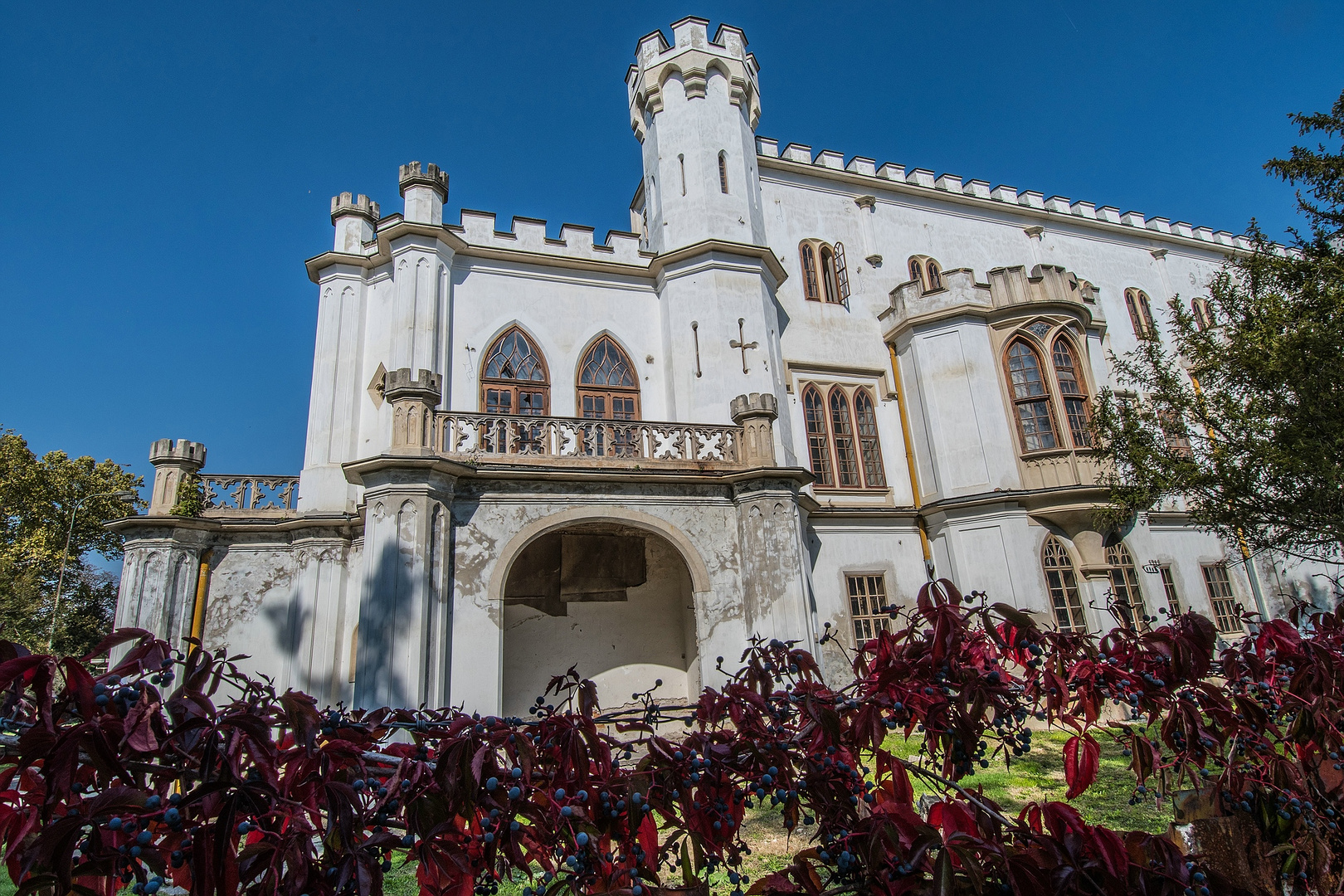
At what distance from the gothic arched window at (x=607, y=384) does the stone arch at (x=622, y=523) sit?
4.12m

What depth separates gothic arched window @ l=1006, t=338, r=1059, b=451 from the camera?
1502 centimetres

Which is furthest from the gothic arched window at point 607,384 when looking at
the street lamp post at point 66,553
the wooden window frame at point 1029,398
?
the street lamp post at point 66,553

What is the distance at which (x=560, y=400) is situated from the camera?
14367 millimetres

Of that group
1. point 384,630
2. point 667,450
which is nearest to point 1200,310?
point 667,450

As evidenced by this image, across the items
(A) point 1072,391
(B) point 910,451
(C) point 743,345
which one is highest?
(C) point 743,345

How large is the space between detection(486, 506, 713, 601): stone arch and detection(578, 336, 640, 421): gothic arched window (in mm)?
4119

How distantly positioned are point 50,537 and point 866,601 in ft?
99.4

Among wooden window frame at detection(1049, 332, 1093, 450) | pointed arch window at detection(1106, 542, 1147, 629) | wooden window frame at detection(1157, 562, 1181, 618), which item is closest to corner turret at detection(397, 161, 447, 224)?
wooden window frame at detection(1049, 332, 1093, 450)

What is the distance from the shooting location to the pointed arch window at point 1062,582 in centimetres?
1405

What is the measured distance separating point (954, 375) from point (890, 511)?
3.44m

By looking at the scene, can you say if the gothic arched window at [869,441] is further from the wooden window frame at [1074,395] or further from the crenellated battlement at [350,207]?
the crenellated battlement at [350,207]

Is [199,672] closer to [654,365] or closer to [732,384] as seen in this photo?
[732,384]

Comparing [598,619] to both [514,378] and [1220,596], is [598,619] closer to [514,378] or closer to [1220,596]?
[514,378]

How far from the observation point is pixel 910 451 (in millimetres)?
16109
